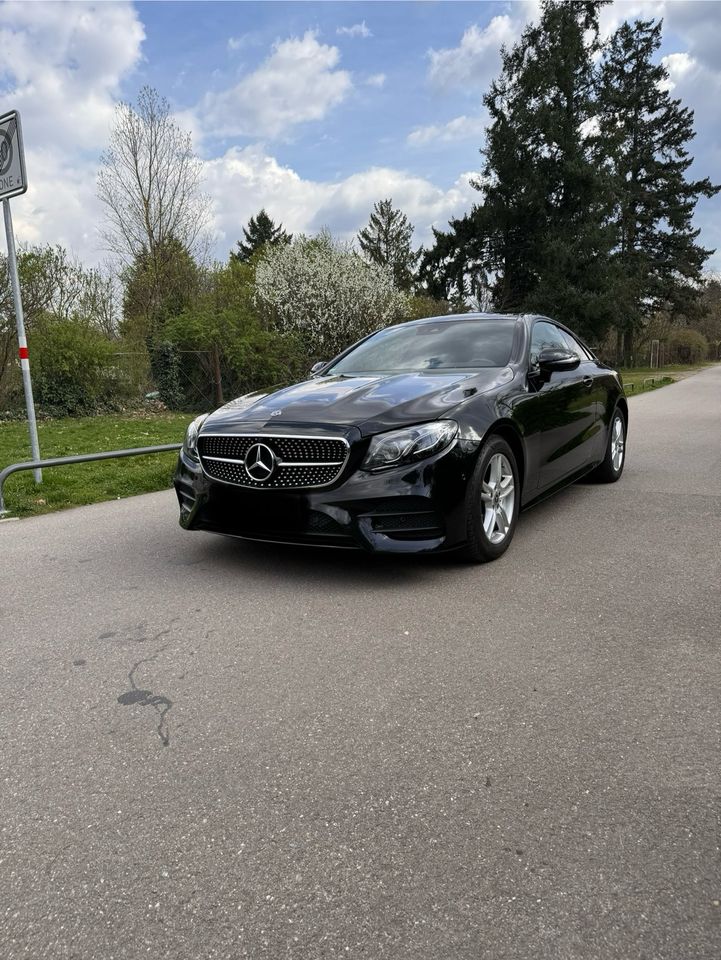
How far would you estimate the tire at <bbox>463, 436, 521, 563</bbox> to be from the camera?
14.0 ft

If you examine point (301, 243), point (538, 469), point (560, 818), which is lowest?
point (560, 818)

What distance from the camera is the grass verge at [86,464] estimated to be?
282 inches

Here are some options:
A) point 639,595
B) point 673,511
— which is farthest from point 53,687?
point 673,511

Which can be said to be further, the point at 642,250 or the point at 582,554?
the point at 642,250

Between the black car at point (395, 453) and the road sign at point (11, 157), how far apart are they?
3650mm

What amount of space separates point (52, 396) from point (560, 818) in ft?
54.4

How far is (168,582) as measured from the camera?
4.37m

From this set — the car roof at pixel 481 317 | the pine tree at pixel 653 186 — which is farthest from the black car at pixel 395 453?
the pine tree at pixel 653 186

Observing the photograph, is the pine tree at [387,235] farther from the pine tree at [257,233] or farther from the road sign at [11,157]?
the road sign at [11,157]

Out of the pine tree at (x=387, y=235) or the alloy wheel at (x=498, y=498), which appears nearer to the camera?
the alloy wheel at (x=498, y=498)

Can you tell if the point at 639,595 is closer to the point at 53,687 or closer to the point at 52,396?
the point at 53,687

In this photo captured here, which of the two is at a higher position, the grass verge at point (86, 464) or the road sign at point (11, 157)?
the road sign at point (11, 157)

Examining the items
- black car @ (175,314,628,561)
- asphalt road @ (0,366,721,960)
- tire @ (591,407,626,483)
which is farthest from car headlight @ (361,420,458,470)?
tire @ (591,407,626,483)

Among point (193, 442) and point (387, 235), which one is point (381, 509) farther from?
point (387, 235)
